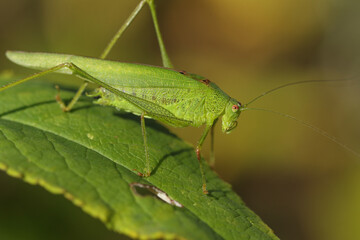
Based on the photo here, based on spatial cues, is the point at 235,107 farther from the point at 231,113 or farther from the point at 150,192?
the point at 150,192

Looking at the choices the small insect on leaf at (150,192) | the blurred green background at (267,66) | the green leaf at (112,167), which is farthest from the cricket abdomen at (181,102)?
the blurred green background at (267,66)

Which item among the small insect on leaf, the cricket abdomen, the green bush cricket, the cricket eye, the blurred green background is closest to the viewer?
the small insect on leaf

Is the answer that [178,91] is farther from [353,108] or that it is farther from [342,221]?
[353,108]

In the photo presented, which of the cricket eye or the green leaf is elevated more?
the cricket eye

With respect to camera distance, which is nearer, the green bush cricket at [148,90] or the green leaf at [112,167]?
the green leaf at [112,167]

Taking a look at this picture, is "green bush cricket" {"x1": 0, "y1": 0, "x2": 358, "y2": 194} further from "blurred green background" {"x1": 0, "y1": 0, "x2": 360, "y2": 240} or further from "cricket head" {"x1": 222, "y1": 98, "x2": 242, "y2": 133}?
"blurred green background" {"x1": 0, "y1": 0, "x2": 360, "y2": 240}

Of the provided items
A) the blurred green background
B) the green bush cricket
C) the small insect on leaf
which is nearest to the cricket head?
the green bush cricket

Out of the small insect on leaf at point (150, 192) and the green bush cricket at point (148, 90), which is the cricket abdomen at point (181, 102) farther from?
the small insect on leaf at point (150, 192)

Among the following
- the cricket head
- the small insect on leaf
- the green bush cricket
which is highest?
the cricket head
